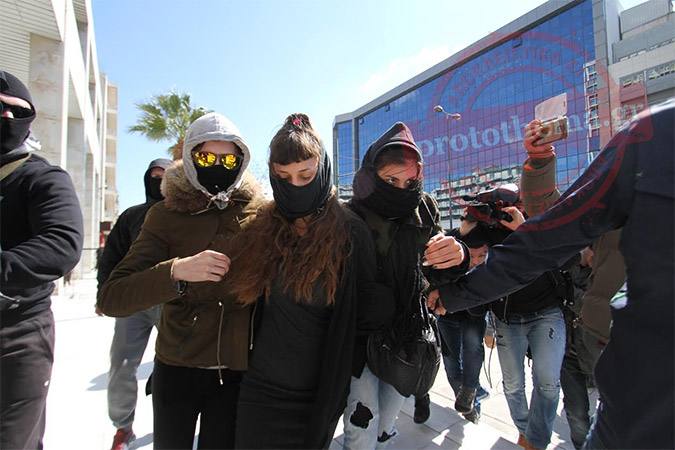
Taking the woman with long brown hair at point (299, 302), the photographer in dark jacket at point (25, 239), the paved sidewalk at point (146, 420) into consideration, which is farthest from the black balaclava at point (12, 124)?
the paved sidewalk at point (146, 420)

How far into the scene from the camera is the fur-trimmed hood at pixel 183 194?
1.64 metres

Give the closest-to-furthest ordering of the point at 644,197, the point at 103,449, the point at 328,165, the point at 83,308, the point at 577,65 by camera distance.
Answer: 1. the point at 644,197
2. the point at 328,165
3. the point at 577,65
4. the point at 103,449
5. the point at 83,308

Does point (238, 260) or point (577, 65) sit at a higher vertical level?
point (577, 65)

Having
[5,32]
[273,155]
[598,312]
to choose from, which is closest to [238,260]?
[273,155]

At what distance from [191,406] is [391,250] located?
3.79 ft

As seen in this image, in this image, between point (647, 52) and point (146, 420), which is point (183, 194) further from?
point (146, 420)

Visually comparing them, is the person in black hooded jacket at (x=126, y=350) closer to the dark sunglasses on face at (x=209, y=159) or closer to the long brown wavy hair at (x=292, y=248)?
the dark sunglasses on face at (x=209, y=159)

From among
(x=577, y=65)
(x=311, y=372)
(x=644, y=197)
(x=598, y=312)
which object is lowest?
(x=311, y=372)

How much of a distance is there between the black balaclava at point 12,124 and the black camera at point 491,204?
2.47 m

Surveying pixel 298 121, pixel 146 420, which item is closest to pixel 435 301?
pixel 298 121

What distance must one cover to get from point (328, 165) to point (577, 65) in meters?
1.73

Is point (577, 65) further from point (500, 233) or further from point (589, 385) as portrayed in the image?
point (589, 385)

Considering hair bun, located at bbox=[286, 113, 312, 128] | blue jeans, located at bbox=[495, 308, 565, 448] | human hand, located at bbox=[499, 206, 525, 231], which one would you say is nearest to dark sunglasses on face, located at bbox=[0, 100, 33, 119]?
hair bun, located at bbox=[286, 113, 312, 128]

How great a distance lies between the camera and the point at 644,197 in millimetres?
957
